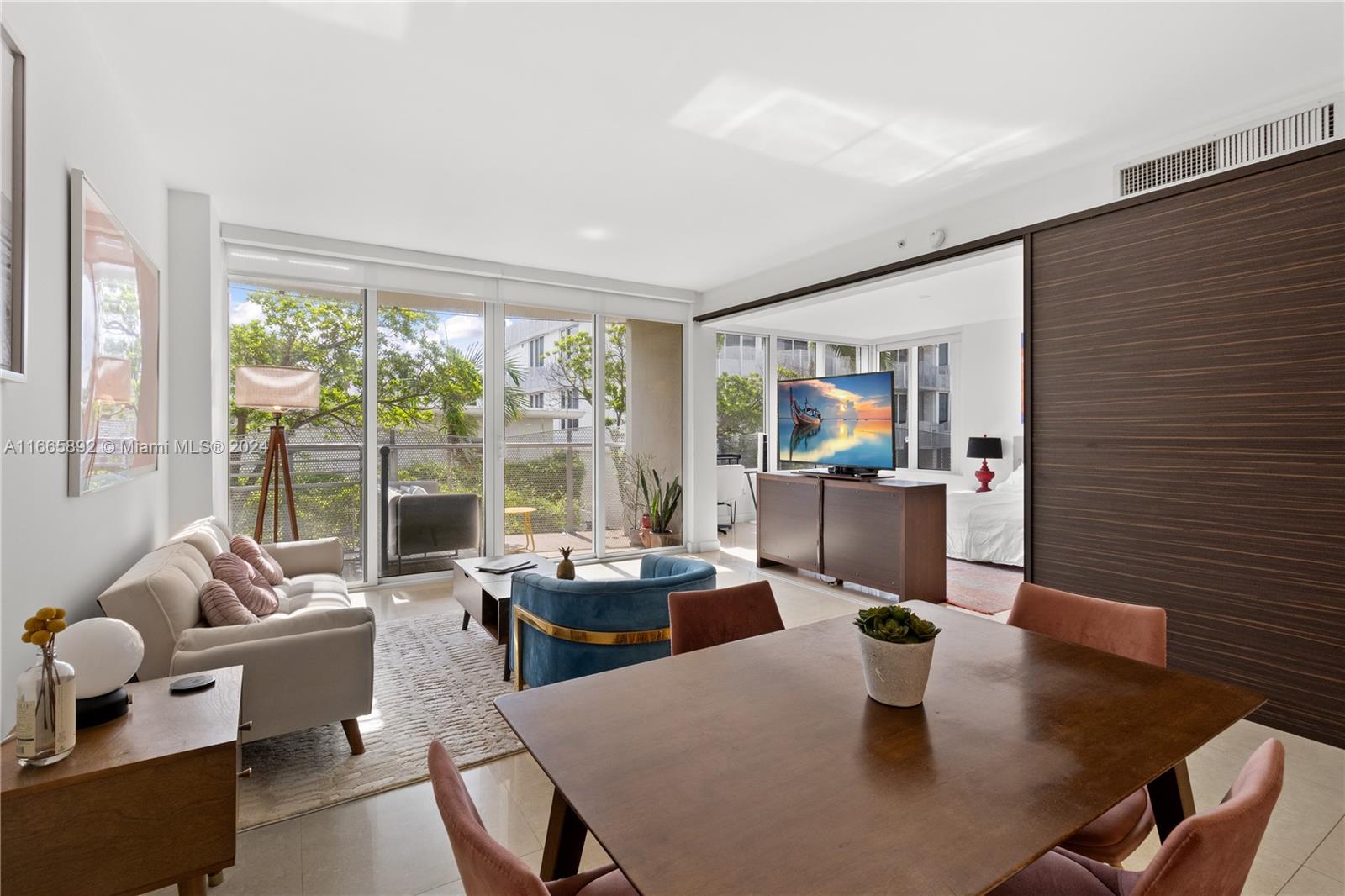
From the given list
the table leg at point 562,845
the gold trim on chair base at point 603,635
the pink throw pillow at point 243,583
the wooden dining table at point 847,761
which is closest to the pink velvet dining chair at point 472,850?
the wooden dining table at point 847,761

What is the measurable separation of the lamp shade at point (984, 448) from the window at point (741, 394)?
95.1 inches

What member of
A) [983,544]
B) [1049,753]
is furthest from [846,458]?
[1049,753]

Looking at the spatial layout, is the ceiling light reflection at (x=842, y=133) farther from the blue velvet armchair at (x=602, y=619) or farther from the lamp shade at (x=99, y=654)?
the lamp shade at (x=99, y=654)

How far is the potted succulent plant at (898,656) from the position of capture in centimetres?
129

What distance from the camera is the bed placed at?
583 cm

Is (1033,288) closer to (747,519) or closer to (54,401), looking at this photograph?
(54,401)

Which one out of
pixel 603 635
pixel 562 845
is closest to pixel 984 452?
pixel 603 635

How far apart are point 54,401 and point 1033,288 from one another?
4314 millimetres

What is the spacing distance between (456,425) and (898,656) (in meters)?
4.78

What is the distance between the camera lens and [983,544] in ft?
19.6

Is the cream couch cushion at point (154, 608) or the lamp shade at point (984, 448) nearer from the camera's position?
the cream couch cushion at point (154, 608)

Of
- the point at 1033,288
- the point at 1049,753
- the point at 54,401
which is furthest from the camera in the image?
the point at 1033,288

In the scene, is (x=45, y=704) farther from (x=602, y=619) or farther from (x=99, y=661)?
(x=602, y=619)

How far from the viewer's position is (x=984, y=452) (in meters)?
7.32
